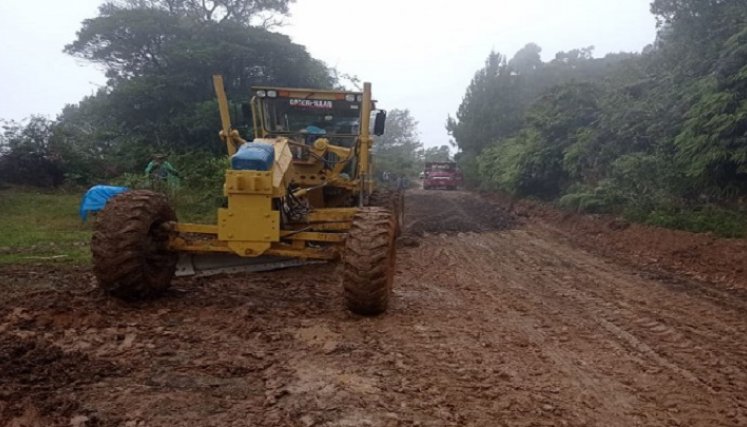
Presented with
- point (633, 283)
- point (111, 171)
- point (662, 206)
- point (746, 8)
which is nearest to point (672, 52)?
point (746, 8)

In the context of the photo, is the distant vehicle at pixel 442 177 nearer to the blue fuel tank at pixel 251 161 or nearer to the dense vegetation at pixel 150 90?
the dense vegetation at pixel 150 90

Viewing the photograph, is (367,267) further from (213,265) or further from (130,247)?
(213,265)

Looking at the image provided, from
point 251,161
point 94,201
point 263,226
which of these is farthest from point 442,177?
point 263,226

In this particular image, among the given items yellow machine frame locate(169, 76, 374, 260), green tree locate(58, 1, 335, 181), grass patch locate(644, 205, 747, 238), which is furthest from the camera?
green tree locate(58, 1, 335, 181)

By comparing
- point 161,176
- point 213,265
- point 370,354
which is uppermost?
point 161,176

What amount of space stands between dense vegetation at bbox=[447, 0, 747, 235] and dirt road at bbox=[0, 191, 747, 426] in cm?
401

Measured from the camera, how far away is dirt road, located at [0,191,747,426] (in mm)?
3262

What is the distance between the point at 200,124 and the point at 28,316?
16804 mm

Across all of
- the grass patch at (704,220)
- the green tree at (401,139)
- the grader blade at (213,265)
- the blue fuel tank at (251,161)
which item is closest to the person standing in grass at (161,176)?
the grader blade at (213,265)

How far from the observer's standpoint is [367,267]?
4977mm

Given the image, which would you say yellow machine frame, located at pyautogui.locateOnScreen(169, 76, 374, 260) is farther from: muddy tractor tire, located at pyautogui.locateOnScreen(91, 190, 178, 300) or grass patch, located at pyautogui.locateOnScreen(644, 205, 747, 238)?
grass patch, located at pyautogui.locateOnScreen(644, 205, 747, 238)

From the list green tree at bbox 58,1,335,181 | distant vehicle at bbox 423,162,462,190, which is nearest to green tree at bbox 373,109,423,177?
distant vehicle at bbox 423,162,462,190

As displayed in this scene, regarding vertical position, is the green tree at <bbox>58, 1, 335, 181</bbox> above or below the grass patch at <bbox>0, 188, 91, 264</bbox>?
above

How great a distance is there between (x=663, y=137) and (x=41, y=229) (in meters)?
13.0
